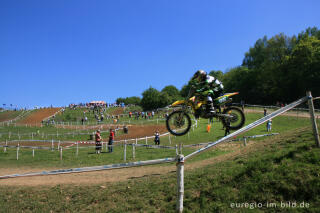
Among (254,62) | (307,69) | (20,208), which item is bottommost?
(20,208)

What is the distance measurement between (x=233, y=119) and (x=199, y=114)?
1209 millimetres

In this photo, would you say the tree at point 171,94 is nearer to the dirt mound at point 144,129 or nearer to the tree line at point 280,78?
the tree line at point 280,78

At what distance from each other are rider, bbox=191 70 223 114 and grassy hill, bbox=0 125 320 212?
237 cm

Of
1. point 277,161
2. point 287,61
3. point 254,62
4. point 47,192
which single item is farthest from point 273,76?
point 47,192

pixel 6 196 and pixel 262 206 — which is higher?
pixel 262 206

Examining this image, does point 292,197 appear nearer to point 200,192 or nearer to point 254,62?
point 200,192

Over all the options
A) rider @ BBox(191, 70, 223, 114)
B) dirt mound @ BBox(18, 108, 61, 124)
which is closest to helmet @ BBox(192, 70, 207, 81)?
rider @ BBox(191, 70, 223, 114)

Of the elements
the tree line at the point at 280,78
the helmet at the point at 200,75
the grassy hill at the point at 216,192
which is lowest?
the grassy hill at the point at 216,192

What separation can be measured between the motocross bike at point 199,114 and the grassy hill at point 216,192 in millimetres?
1529

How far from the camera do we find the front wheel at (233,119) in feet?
22.5

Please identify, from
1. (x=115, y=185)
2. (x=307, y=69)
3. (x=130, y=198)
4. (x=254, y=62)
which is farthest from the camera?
(x=254, y=62)

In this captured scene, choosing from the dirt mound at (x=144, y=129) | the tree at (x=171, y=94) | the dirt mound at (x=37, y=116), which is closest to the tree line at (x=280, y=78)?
the tree at (x=171, y=94)

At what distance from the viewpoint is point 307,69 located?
42.3 metres

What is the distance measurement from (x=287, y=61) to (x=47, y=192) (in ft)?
183
